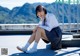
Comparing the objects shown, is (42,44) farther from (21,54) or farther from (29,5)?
(29,5)

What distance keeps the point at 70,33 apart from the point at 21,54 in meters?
2.03

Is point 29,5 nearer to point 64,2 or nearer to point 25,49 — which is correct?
point 64,2

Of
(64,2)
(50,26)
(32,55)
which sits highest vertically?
(64,2)

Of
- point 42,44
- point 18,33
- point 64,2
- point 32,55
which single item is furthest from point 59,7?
point 32,55

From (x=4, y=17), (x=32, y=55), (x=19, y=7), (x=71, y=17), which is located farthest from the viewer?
(x=19, y=7)

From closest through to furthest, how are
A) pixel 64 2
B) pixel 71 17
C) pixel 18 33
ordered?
pixel 64 2
pixel 71 17
pixel 18 33

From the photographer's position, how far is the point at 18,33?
7.49m

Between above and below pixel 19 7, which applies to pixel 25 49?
below

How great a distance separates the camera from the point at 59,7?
6438mm

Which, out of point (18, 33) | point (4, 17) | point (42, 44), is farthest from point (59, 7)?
point (4, 17)

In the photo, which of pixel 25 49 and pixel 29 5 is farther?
pixel 29 5

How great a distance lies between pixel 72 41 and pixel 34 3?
14.7 ft

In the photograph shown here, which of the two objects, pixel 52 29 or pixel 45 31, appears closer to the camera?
pixel 45 31

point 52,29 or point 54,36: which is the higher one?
point 52,29
